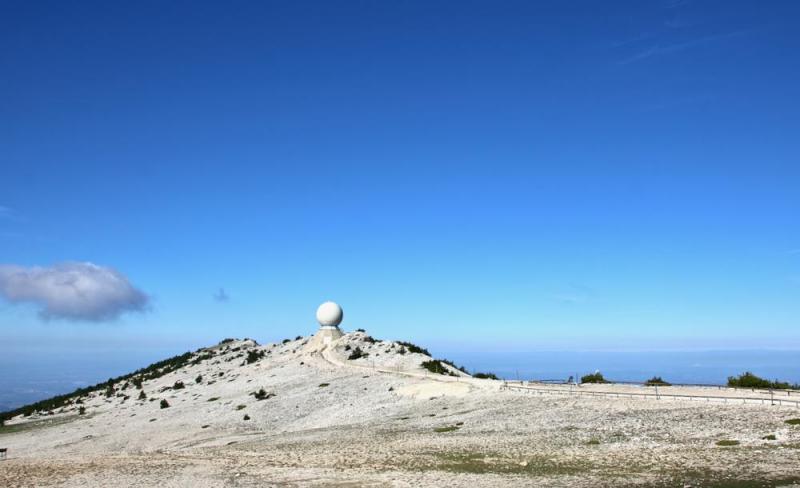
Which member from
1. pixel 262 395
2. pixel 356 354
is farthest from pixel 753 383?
pixel 356 354

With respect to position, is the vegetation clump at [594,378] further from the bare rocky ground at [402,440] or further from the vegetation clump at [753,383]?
the vegetation clump at [753,383]

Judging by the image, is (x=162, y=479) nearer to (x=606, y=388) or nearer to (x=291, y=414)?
(x=291, y=414)

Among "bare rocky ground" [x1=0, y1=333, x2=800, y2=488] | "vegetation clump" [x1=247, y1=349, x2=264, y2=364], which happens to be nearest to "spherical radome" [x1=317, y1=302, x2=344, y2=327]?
"vegetation clump" [x1=247, y1=349, x2=264, y2=364]

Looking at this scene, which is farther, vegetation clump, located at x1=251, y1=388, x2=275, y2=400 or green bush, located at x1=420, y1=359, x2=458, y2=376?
green bush, located at x1=420, y1=359, x2=458, y2=376

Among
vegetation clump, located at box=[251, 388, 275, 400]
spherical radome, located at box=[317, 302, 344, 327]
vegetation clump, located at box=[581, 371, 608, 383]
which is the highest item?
spherical radome, located at box=[317, 302, 344, 327]

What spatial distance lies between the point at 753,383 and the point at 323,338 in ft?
207

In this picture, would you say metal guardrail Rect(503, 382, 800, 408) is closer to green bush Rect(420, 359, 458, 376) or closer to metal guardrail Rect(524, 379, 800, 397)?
metal guardrail Rect(524, 379, 800, 397)

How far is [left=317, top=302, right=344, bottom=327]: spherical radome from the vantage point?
336ft

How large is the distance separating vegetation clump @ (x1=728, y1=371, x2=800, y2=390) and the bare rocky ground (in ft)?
35.1

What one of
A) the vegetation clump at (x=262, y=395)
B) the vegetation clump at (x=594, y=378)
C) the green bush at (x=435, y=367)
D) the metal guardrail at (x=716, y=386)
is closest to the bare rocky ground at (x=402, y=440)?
the vegetation clump at (x=262, y=395)

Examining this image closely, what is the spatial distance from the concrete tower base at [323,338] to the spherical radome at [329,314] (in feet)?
3.07

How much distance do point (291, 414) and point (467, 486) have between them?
3388 cm

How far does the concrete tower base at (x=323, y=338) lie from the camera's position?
98125 millimetres

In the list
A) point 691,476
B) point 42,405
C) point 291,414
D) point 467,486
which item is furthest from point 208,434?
point 42,405
